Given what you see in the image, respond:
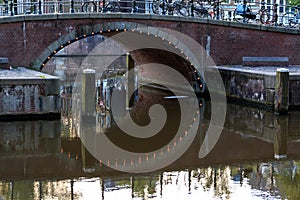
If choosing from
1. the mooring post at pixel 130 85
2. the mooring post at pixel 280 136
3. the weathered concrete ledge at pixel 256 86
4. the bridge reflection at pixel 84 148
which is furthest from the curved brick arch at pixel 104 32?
the mooring post at pixel 280 136

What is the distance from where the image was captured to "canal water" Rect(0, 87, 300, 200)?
34.0ft

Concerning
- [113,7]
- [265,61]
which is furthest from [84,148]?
[265,61]

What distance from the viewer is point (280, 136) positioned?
15406mm

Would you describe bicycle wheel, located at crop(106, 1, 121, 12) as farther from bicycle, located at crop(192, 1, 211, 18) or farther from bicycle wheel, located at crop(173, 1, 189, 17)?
bicycle, located at crop(192, 1, 211, 18)

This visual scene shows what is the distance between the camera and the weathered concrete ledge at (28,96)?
1666 centimetres

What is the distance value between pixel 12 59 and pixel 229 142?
879 cm

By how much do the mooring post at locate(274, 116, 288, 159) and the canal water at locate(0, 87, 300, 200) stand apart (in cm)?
2

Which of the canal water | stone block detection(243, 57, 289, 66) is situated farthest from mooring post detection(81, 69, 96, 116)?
stone block detection(243, 57, 289, 66)

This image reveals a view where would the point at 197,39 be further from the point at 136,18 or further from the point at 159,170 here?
the point at 159,170

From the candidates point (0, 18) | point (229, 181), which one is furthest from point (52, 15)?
point (229, 181)

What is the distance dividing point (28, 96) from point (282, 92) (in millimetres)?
6792

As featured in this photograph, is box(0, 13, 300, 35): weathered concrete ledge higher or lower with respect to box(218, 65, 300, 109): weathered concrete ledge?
higher

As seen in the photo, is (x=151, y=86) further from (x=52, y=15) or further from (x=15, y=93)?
(x=15, y=93)

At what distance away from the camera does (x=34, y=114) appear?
1688 cm
